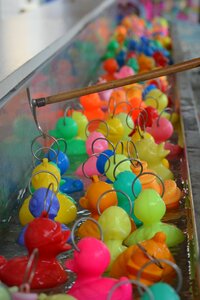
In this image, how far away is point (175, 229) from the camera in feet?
6.36

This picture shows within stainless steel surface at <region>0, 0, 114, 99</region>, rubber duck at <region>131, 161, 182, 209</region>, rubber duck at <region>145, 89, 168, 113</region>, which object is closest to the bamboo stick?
stainless steel surface at <region>0, 0, 114, 99</region>

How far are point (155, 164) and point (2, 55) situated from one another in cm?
103

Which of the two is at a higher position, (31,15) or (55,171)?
(31,15)

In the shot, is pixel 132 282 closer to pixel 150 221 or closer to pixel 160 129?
pixel 150 221

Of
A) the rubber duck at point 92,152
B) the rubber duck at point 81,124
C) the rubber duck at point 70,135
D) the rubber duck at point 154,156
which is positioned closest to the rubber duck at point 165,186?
the rubber duck at point 154,156

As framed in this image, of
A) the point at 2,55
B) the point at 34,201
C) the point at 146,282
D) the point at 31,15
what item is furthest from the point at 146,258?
the point at 31,15

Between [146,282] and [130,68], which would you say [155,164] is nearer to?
[146,282]

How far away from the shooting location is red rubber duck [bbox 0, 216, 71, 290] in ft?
5.22

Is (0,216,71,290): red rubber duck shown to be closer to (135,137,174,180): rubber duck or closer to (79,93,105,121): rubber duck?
(135,137,174,180): rubber duck

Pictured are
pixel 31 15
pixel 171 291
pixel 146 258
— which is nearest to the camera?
pixel 171 291

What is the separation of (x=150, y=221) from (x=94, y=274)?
1.39 feet

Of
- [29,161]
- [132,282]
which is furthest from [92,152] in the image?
[132,282]

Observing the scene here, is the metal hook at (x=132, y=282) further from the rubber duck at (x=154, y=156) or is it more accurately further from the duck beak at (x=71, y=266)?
the rubber duck at (x=154, y=156)

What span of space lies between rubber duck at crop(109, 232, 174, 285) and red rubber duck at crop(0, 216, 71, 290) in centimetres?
16
